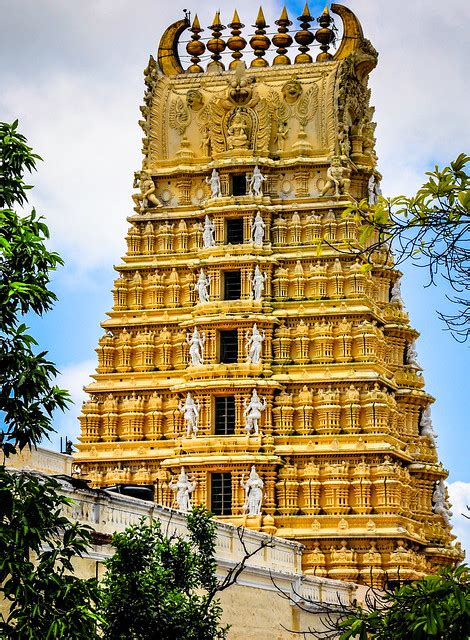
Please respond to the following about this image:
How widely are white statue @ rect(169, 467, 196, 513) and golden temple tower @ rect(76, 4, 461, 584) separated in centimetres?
10

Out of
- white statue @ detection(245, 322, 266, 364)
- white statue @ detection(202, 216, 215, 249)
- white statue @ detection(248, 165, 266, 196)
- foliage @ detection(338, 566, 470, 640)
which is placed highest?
white statue @ detection(248, 165, 266, 196)

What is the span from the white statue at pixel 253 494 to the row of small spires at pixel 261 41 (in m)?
17.2

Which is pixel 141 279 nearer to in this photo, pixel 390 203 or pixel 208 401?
pixel 208 401

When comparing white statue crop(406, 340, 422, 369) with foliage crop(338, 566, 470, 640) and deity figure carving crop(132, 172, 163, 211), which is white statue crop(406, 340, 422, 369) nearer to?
deity figure carving crop(132, 172, 163, 211)

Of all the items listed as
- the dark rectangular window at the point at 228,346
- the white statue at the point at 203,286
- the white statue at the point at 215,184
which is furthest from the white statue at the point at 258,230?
the dark rectangular window at the point at 228,346

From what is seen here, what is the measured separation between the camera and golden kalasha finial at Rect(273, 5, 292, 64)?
60219 mm

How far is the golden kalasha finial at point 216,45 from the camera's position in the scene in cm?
6103

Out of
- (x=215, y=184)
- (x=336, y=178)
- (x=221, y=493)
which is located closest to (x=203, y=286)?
(x=215, y=184)

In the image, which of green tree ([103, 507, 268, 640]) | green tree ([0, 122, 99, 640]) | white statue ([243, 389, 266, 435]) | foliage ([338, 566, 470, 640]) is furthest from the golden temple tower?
foliage ([338, 566, 470, 640])

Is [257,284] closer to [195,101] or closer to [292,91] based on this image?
[292,91]

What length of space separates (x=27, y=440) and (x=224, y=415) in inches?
1305

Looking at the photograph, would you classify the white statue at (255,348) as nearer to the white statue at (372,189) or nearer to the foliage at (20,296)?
the white statue at (372,189)

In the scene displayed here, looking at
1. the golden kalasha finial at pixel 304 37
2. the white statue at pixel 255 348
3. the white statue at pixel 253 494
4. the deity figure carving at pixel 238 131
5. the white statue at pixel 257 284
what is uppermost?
the golden kalasha finial at pixel 304 37

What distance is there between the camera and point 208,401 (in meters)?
54.1
